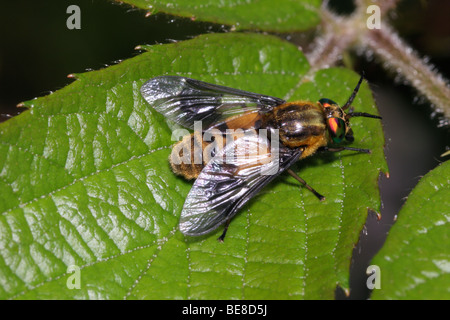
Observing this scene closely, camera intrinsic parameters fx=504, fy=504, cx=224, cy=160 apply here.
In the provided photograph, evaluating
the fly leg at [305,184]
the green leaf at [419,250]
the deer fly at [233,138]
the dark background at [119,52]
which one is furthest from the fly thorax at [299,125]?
the dark background at [119,52]

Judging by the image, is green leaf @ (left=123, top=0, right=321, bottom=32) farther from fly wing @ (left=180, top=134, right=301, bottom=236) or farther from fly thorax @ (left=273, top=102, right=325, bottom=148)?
fly wing @ (left=180, top=134, right=301, bottom=236)

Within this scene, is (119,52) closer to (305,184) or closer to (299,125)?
(299,125)

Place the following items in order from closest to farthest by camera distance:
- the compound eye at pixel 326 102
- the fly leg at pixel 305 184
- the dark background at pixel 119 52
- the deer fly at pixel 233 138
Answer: the deer fly at pixel 233 138, the fly leg at pixel 305 184, the compound eye at pixel 326 102, the dark background at pixel 119 52

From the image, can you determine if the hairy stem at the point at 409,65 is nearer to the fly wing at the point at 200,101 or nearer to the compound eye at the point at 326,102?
the compound eye at the point at 326,102

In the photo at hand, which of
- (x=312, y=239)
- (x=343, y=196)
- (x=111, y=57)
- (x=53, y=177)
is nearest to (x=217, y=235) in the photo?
(x=312, y=239)

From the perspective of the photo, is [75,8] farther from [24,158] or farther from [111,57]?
[24,158]

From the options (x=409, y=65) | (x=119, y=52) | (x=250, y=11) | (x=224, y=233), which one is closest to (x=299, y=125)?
(x=224, y=233)
